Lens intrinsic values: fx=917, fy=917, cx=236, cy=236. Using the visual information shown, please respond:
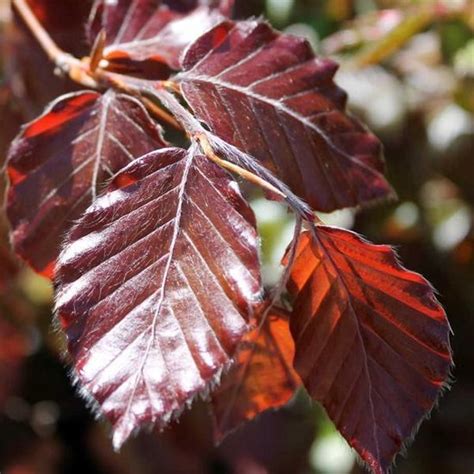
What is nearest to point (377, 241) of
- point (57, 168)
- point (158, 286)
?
point (57, 168)

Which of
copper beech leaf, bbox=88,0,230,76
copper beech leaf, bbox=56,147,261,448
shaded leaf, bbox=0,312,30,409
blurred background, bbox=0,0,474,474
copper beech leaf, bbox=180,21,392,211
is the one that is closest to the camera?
copper beech leaf, bbox=56,147,261,448

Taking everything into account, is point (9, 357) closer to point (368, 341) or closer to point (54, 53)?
point (54, 53)

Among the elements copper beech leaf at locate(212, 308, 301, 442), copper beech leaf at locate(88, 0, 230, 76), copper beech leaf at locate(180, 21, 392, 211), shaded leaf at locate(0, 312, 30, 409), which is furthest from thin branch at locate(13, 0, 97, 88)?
shaded leaf at locate(0, 312, 30, 409)

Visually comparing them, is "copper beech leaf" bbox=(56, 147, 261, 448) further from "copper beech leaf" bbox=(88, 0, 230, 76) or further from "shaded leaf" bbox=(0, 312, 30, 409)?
"shaded leaf" bbox=(0, 312, 30, 409)

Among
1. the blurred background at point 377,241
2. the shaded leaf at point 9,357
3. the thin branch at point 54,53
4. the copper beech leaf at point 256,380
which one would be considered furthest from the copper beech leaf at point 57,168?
the shaded leaf at point 9,357

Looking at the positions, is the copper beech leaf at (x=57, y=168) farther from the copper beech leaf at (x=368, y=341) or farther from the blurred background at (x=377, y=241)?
the blurred background at (x=377, y=241)

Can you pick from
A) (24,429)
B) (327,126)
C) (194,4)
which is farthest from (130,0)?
(24,429)
